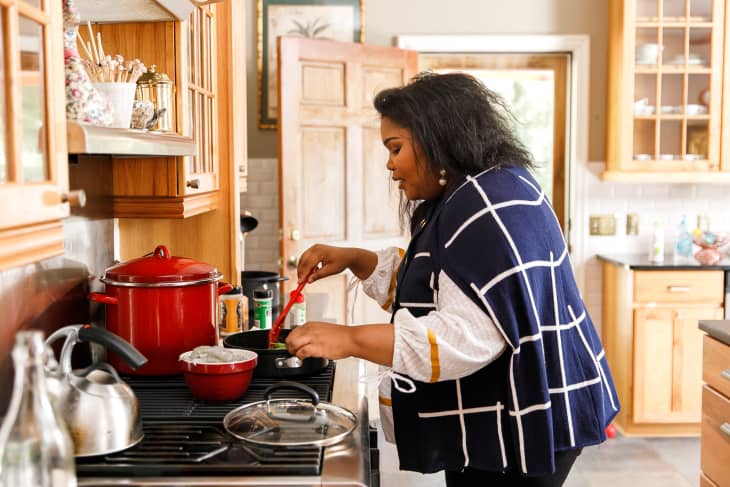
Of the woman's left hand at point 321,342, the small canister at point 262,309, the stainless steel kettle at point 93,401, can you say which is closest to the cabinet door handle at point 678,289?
the small canister at point 262,309

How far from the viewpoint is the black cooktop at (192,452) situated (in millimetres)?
1372

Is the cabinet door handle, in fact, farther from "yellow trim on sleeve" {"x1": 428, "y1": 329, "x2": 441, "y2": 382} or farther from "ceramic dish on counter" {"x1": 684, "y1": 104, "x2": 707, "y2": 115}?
"yellow trim on sleeve" {"x1": 428, "y1": 329, "x2": 441, "y2": 382}

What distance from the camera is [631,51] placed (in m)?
4.68

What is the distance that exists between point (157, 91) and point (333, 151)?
92.4 inches

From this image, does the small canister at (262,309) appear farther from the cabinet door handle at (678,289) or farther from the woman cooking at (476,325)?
the cabinet door handle at (678,289)

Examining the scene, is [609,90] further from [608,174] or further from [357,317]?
[357,317]

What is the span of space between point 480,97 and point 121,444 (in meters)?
1.08

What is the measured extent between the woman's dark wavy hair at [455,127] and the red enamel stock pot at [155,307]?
0.64m

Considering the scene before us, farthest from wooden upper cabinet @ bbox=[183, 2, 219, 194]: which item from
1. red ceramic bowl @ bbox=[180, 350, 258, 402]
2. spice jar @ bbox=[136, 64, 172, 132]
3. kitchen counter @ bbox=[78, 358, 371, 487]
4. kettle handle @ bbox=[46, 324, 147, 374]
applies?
kitchen counter @ bbox=[78, 358, 371, 487]

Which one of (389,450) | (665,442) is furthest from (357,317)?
(665,442)

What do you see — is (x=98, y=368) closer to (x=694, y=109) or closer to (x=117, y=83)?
(x=117, y=83)

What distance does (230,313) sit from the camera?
280 cm

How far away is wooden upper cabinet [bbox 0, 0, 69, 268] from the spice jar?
78cm

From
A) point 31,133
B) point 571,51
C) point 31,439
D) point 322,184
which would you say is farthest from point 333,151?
point 31,439
